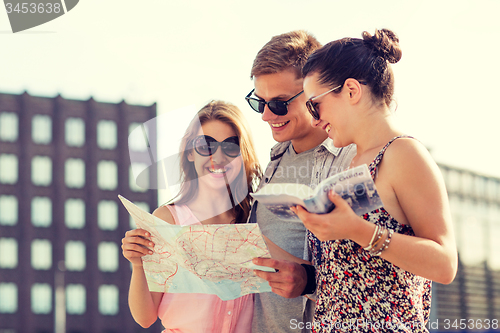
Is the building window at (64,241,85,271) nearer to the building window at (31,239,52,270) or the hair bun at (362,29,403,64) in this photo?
the building window at (31,239,52,270)

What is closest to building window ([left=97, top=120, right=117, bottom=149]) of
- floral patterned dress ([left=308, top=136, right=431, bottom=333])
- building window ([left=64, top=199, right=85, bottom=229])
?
building window ([left=64, top=199, right=85, bottom=229])

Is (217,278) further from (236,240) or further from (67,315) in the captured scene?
(67,315)

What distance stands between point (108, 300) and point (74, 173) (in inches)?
434

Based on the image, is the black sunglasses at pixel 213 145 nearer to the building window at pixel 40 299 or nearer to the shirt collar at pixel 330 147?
the shirt collar at pixel 330 147

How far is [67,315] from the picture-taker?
136 ft

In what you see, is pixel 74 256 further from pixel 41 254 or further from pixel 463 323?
pixel 463 323

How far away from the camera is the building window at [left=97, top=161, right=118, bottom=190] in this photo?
44475mm

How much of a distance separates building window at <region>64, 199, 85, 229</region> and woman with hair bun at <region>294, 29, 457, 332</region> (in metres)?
43.8

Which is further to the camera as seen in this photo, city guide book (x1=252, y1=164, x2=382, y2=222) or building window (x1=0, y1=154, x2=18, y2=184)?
building window (x1=0, y1=154, x2=18, y2=184)

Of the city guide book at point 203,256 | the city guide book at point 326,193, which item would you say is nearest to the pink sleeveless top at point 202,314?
the city guide book at point 203,256

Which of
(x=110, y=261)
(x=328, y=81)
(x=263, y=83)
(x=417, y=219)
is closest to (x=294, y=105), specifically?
(x=263, y=83)

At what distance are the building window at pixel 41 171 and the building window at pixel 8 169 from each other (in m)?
1.35

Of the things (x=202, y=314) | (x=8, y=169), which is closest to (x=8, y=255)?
(x=8, y=169)

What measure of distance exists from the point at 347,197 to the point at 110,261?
4381cm
